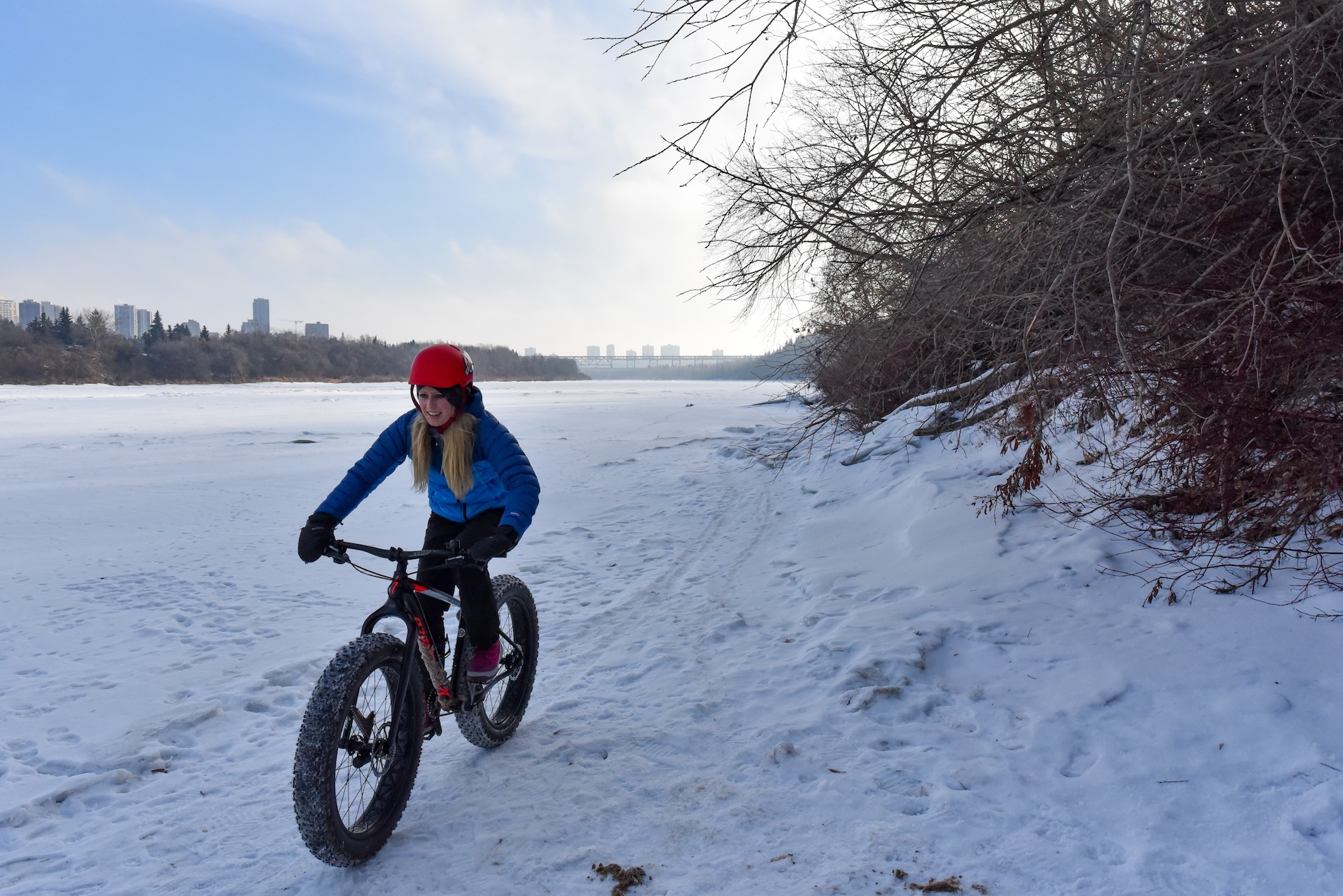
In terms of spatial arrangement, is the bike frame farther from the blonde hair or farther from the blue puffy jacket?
the blonde hair

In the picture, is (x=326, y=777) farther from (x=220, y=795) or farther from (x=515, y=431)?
(x=515, y=431)

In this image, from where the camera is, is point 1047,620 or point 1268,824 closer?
point 1268,824

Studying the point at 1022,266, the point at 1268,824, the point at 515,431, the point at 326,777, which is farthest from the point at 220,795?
the point at 515,431

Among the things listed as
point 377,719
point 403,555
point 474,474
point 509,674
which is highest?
point 474,474

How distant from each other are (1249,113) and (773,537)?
560 centimetres

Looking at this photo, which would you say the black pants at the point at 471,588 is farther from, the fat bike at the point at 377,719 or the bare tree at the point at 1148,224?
the bare tree at the point at 1148,224

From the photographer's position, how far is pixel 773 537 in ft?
26.8

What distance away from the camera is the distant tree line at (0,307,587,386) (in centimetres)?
6794

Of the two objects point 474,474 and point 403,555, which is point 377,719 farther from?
point 474,474

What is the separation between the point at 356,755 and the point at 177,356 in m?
92.6

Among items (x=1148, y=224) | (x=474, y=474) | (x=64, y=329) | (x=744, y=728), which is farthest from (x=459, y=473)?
(x=64, y=329)

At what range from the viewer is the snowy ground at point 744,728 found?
262 cm

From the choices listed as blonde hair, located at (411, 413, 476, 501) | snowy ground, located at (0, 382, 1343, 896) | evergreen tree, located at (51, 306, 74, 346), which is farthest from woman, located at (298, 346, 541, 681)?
evergreen tree, located at (51, 306, 74, 346)

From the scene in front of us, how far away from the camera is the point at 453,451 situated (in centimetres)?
328
